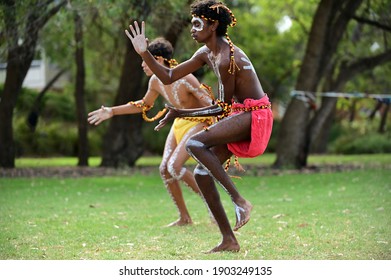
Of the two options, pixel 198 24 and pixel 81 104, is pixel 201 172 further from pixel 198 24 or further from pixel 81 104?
pixel 81 104

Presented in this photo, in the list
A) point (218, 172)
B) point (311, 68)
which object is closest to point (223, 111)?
point (218, 172)

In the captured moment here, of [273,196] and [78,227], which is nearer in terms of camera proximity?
[78,227]

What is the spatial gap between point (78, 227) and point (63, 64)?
17372 mm

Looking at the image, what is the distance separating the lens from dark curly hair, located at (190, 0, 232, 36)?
684cm

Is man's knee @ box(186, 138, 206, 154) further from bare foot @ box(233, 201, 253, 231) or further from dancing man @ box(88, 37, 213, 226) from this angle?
dancing man @ box(88, 37, 213, 226)

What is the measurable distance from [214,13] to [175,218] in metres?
4.07

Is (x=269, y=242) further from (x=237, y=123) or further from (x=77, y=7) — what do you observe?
(x=77, y=7)

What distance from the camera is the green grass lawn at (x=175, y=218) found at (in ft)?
23.1

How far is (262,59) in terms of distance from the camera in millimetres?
29484

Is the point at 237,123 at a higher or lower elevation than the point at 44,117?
higher

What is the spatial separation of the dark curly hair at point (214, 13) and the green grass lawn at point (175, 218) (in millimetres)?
1956

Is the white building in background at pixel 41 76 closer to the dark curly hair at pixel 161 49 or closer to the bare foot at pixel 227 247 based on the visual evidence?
the dark curly hair at pixel 161 49
